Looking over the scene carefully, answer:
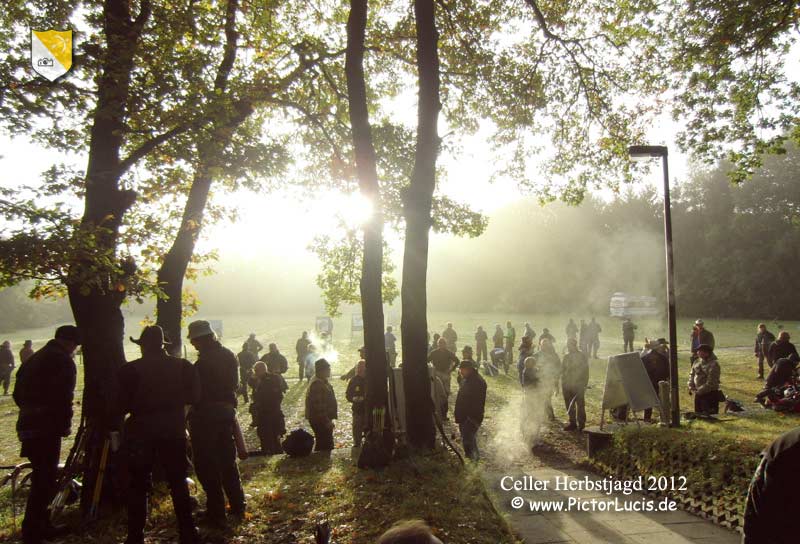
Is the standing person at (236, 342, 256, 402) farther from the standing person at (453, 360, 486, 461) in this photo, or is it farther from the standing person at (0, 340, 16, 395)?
the standing person at (453, 360, 486, 461)

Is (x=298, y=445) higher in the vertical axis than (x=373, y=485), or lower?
lower

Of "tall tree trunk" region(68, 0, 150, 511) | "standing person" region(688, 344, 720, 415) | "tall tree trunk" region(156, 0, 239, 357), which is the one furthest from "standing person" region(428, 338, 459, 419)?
"tall tree trunk" region(68, 0, 150, 511)

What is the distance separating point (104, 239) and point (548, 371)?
32.6 feet

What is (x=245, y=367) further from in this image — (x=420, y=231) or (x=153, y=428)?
(x=153, y=428)

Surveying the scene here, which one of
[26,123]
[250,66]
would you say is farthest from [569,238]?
[26,123]

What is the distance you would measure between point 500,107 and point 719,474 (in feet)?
30.7

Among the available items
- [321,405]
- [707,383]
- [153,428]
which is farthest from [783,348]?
[153,428]

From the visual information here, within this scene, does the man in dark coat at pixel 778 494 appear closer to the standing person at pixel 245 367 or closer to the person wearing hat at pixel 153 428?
the person wearing hat at pixel 153 428

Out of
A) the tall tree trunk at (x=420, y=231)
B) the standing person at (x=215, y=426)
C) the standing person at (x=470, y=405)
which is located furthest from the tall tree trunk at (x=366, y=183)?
the standing person at (x=215, y=426)

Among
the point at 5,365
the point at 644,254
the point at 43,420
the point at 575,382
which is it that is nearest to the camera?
the point at 43,420

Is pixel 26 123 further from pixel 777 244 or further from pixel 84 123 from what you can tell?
pixel 777 244

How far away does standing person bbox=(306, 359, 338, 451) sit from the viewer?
10.4 m

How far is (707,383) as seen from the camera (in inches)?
462

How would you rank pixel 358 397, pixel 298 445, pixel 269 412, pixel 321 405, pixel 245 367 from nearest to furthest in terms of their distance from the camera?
pixel 298 445 < pixel 321 405 < pixel 269 412 < pixel 358 397 < pixel 245 367
